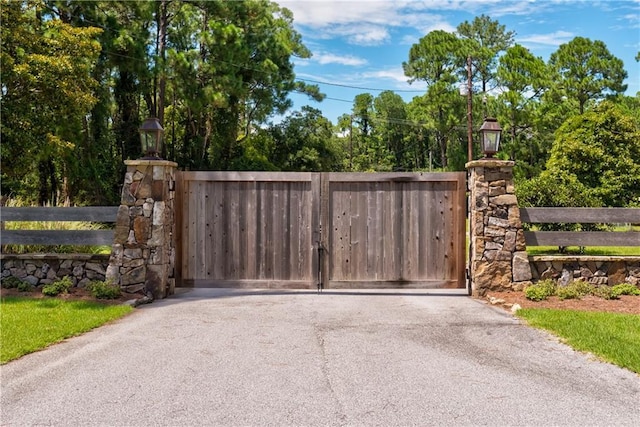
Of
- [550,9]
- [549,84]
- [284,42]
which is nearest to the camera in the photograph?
[550,9]

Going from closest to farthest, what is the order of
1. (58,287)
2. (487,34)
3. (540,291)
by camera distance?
1. (540,291)
2. (58,287)
3. (487,34)

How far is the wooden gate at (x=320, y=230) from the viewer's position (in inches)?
280

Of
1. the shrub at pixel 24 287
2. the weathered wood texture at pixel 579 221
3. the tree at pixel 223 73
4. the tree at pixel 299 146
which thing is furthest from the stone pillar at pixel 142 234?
the tree at pixel 299 146

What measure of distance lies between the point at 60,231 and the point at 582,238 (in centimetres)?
746

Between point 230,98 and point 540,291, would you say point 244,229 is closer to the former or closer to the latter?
point 540,291

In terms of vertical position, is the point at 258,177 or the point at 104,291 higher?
the point at 258,177

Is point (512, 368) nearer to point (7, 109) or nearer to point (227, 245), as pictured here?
point (227, 245)

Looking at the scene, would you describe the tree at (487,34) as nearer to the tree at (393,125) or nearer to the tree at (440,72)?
the tree at (440,72)

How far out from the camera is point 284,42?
23.1 meters

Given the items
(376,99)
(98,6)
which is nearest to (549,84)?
(376,99)

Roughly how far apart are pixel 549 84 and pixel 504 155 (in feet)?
16.3

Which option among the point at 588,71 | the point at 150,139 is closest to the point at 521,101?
the point at 588,71

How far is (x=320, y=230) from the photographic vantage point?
715 centimetres

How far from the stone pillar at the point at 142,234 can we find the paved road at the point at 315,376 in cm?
125
